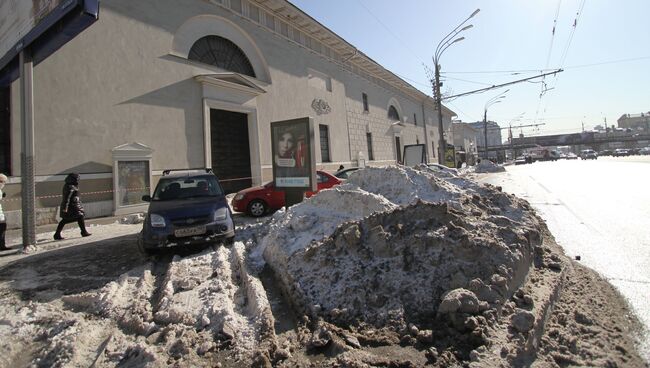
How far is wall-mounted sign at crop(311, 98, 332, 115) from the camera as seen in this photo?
72.0 ft

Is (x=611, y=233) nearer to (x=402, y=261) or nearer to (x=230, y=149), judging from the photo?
(x=402, y=261)

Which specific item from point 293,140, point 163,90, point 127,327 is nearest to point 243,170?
point 163,90

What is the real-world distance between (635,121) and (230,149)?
12859cm

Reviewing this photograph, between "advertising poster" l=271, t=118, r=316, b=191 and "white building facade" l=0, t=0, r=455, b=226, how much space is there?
4.82 m

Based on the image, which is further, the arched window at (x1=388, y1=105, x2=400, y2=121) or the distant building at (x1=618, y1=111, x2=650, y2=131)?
the distant building at (x1=618, y1=111, x2=650, y2=131)

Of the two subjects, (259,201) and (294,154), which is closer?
(294,154)

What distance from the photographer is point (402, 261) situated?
12.8ft

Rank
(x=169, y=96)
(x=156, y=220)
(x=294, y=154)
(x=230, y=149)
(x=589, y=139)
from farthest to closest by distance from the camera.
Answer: (x=589, y=139) < (x=230, y=149) < (x=169, y=96) < (x=294, y=154) < (x=156, y=220)

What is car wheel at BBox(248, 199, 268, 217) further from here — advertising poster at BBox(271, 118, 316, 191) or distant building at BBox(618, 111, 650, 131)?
distant building at BBox(618, 111, 650, 131)

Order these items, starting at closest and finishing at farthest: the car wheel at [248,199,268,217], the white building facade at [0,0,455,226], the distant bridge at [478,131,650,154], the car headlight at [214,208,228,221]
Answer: the car headlight at [214,208,228,221] → the white building facade at [0,0,455,226] → the car wheel at [248,199,268,217] → the distant bridge at [478,131,650,154]

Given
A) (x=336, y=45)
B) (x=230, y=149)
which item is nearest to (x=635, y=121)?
(x=336, y=45)

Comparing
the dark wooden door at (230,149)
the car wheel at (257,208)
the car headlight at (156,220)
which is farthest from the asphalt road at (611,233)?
the dark wooden door at (230,149)

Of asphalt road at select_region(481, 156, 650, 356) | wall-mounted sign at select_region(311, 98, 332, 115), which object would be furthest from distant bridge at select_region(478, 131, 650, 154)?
asphalt road at select_region(481, 156, 650, 356)

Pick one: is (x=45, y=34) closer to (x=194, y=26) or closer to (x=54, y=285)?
(x=54, y=285)
